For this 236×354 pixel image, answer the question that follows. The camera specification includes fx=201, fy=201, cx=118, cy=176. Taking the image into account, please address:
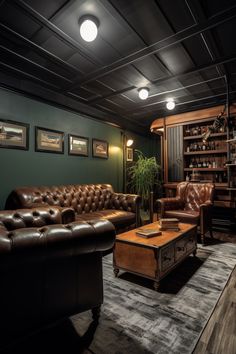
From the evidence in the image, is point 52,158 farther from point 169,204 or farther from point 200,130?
point 200,130

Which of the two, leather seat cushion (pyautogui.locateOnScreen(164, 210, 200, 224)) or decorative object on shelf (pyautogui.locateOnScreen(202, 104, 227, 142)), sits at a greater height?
decorative object on shelf (pyautogui.locateOnScreen(202, 104, 227, 142))

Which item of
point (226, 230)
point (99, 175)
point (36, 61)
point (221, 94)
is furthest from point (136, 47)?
point (226, 230)

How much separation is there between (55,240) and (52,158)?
288 centimetres

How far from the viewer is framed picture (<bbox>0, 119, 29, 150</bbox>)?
2.98 metres

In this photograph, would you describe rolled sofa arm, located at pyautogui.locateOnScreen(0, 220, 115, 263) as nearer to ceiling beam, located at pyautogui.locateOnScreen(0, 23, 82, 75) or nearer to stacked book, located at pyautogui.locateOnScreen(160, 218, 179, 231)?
stacked book, located at pyautogui.locateOnScreen(160, 218, 179, 231)

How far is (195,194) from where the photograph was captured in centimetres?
405

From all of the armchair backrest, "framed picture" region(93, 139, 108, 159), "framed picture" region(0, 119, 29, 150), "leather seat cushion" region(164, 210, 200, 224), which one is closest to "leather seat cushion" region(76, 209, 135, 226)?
"leather seat cushion" region(164, 210, 200, 224)

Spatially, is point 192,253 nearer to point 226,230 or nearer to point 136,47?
point 226,230

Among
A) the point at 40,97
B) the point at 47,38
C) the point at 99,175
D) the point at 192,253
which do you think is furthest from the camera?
the point at 99,175

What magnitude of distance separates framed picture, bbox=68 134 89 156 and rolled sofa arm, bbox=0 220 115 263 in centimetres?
300

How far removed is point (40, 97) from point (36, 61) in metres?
0.71

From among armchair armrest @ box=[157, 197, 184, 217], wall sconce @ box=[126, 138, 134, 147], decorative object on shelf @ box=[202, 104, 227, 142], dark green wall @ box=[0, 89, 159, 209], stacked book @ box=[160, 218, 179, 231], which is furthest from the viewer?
wall sconce @ box=[126, 138, 134, 147]

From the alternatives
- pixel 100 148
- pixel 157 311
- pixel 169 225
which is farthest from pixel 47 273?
pixel 100 148

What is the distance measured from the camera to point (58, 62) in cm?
285
